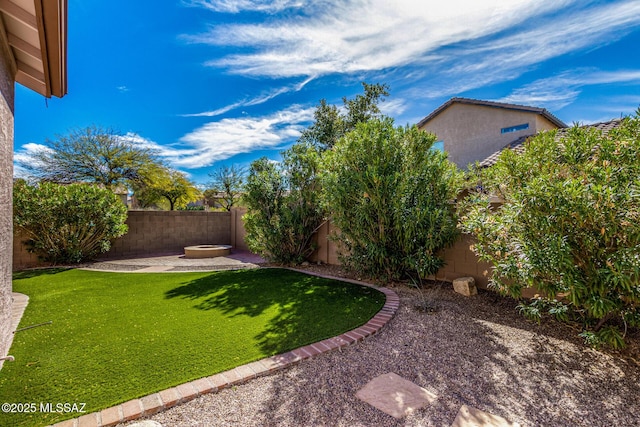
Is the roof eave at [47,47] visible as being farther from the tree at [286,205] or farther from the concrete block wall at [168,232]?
the concrete block wall at [168,232]

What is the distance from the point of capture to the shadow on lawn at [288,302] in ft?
15.0

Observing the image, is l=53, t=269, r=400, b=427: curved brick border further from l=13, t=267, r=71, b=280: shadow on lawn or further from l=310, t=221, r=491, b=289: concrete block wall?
l=13, t=267, r=71, b=280: shadow on lawn

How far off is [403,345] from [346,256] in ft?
13.7

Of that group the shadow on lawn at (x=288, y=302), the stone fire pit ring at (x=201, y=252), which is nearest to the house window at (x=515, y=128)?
the shadow on lawn at (x=288, y=302)

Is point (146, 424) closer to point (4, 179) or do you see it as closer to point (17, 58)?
point (4, 179)

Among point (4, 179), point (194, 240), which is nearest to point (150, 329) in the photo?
point (4, 179)

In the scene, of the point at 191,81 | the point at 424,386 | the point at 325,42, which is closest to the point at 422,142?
the point at 325,42

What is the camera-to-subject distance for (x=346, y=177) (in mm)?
7496

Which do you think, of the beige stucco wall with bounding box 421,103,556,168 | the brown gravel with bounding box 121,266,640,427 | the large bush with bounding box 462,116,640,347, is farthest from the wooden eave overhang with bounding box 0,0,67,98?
the beige stucco wall with bounding box 421,103,556,168

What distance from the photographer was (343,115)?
21578 millimetres

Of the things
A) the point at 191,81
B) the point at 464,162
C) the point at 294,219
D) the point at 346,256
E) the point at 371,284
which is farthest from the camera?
the point at 464,162

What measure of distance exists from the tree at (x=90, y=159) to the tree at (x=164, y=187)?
3.35 feet

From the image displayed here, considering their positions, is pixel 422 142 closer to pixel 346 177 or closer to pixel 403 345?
pixel 346 177

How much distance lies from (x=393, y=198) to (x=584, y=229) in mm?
3664
